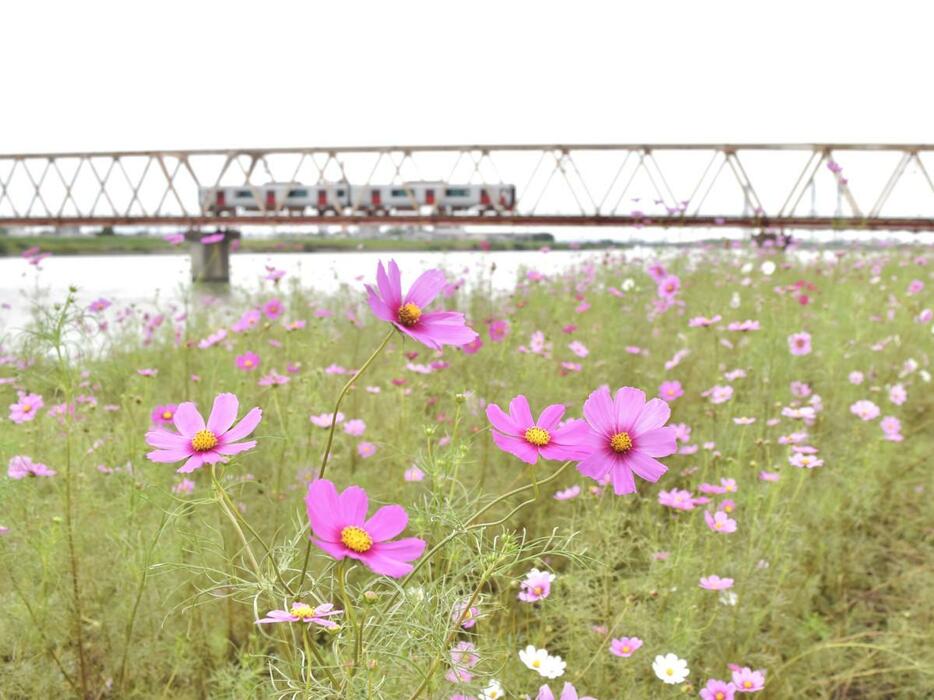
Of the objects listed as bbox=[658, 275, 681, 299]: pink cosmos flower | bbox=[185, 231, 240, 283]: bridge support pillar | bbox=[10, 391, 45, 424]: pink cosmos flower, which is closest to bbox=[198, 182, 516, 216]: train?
bbox=[185, 231, 240, 283]: bridge support pillar

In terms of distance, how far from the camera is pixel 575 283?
496cm

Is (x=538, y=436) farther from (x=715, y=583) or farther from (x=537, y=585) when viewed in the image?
(x=715, y=583)

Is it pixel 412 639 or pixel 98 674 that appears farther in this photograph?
pixel 98 674

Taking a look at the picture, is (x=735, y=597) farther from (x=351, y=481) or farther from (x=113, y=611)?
(x=113, y=611)

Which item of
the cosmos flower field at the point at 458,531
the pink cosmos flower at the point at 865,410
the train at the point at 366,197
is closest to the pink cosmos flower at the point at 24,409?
the cosmos flower field at the point at 458,531

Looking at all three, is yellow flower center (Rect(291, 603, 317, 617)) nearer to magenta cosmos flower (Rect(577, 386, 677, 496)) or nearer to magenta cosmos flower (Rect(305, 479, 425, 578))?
magenta cosmos flower (Rect(305, 479, 425, 578))

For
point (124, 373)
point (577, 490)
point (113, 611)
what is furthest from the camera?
point (124, 373)

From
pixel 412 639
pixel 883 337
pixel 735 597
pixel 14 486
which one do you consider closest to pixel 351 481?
pixel 14 486

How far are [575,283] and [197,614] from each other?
155 inches

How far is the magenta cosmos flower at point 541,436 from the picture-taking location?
0.62 m

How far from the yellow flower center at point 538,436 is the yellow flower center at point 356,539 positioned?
18cm

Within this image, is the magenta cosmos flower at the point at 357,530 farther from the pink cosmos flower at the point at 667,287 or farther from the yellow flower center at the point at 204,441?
the pink cosmos flower at the point at 667,287

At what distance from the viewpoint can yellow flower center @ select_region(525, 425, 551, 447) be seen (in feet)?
2.09

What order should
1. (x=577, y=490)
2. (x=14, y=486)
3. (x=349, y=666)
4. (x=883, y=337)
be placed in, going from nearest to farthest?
(x=349, y=666), (x=14, y=486), (x=577, y=490), (x=883, y=337)
